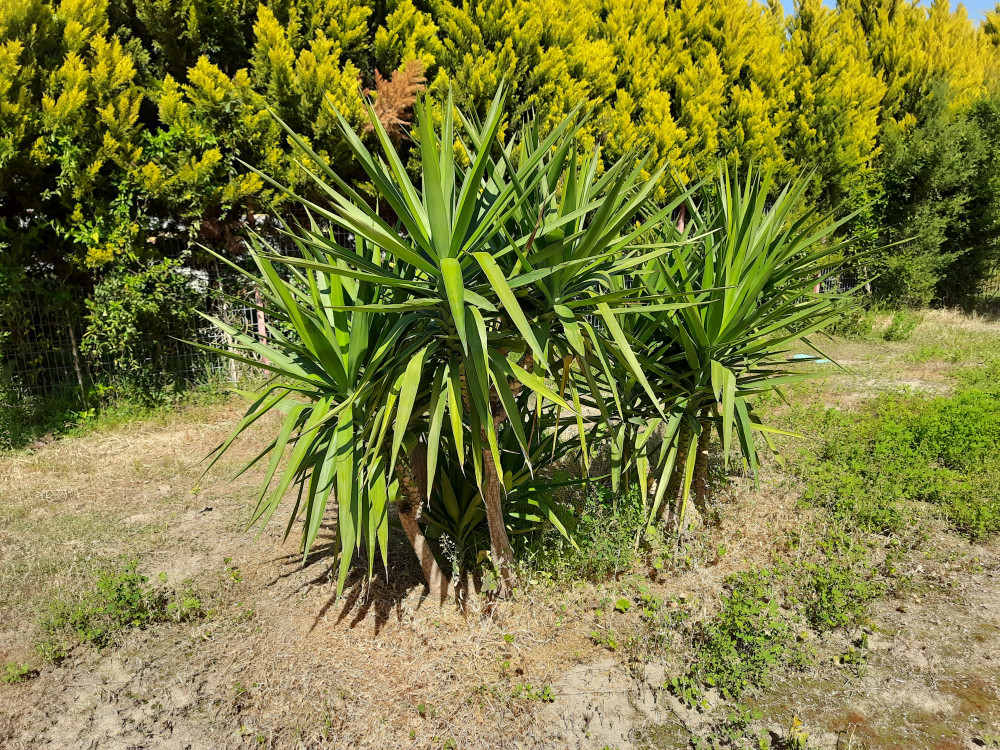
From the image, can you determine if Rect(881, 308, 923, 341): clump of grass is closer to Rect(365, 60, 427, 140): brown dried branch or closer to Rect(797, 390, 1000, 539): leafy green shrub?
Rect(797, 390, 1000, 539): leafy green shrub

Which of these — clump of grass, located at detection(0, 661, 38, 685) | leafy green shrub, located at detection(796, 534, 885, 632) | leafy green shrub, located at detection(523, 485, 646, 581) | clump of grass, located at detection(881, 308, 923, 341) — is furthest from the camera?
clump of grass, located at detection(881, 308, 923, 341)

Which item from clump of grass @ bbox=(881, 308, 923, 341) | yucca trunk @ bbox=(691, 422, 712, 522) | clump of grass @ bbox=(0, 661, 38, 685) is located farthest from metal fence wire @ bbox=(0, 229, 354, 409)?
clump of grass @ bbox=(881, 308, 923, 341)

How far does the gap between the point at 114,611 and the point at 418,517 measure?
1.52 m

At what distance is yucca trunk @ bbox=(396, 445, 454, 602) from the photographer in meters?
3.23

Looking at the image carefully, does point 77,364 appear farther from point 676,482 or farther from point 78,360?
point 676,482

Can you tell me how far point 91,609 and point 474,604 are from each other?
1858 mm

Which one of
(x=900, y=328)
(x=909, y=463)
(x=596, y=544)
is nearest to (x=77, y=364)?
(x=596, y=544)

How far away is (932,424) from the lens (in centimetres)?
537

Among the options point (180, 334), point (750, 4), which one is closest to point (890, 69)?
point (750, 4)

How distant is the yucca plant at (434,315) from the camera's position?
254cm

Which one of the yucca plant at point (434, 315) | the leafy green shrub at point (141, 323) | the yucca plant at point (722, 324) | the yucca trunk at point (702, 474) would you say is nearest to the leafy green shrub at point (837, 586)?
the yucca trunk at point (702, 474)

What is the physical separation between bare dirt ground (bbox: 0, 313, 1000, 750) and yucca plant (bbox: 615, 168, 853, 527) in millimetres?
764

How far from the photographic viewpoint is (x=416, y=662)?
→ 3096 mm

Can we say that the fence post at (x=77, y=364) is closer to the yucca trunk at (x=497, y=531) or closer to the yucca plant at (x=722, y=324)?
the yucca trunk at (x=497, y=531)
